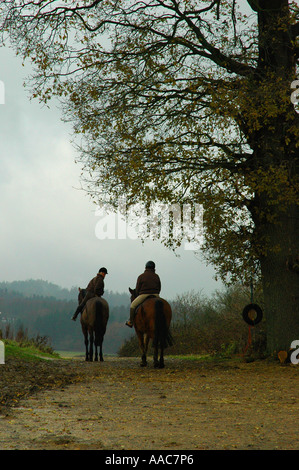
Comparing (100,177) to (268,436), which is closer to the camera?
(268,436)

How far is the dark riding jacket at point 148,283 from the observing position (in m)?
16.4

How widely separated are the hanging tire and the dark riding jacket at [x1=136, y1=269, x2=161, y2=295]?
3521 mm

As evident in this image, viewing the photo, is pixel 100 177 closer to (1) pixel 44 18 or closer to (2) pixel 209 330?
(1) pixel 44 18

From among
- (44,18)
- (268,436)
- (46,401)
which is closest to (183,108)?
(44,18)

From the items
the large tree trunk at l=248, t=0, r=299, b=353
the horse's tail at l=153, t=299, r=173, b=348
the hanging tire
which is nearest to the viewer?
the horse's tail at l=153, t=299, r=173, b=348

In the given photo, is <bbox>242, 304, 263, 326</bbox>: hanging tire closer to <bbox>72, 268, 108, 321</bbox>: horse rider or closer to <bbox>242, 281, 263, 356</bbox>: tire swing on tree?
<bbox>242, 281, 263, 356</bbox>: tire swing on tree

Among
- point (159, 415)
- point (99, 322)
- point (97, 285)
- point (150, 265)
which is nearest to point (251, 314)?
point (150, 265)

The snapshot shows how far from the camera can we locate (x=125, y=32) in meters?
17.0

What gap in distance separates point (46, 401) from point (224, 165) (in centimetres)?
918

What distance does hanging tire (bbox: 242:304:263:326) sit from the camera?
18.5 meters

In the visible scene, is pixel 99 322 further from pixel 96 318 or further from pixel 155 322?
pixel 155 322

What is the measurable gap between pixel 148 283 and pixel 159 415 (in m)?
8.54

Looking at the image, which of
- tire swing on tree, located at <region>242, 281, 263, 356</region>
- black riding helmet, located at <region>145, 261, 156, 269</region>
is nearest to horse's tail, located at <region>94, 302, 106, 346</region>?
black riding helmet, located at <region>145, 261, 156, 269</region>

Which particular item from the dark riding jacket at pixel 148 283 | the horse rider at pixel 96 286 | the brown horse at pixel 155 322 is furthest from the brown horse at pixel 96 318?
the dark riding jacket at pixel 148 283
